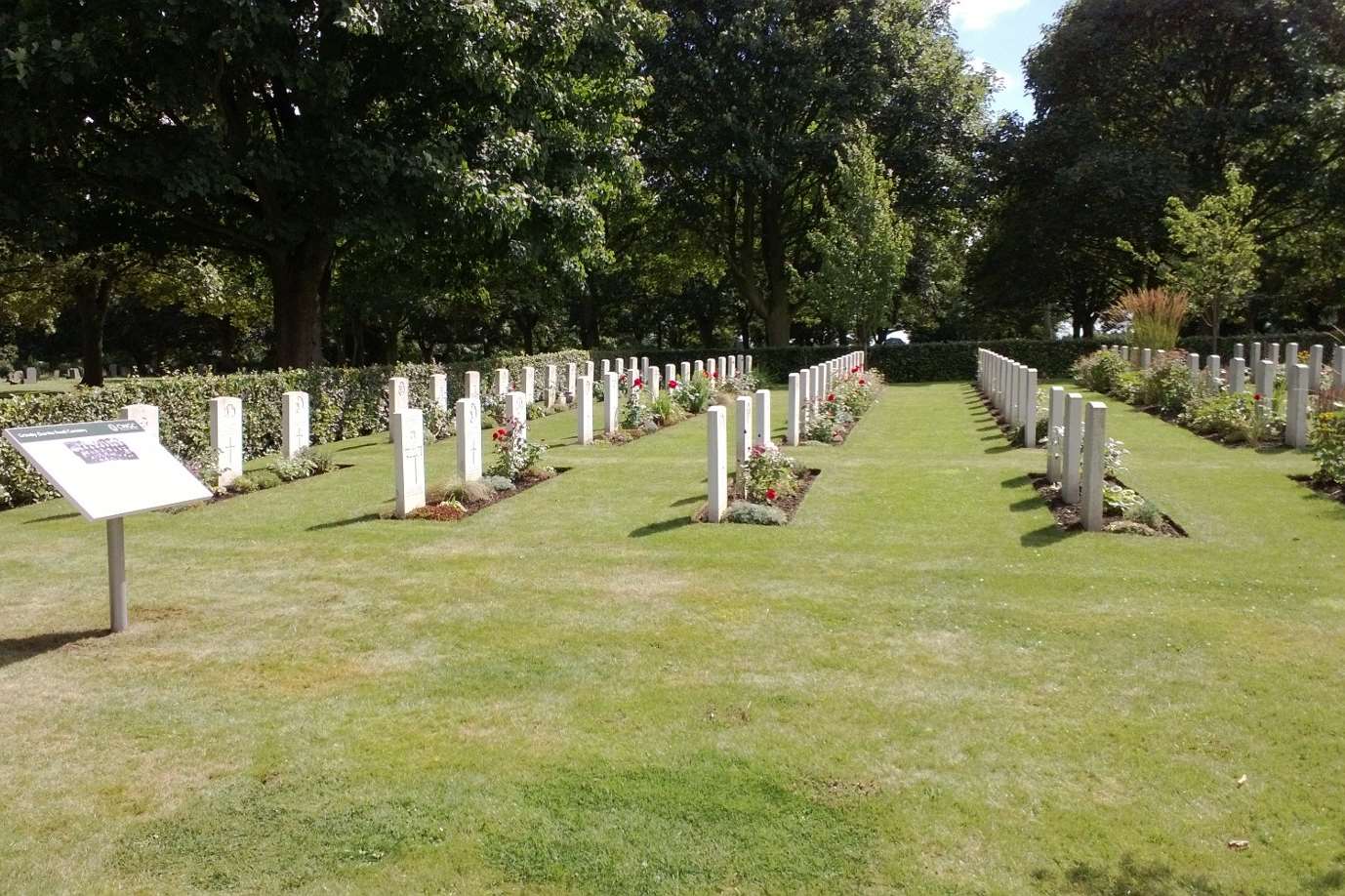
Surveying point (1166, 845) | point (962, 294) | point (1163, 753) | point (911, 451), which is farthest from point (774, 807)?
point (962, 294)

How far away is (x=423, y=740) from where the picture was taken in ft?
14.2

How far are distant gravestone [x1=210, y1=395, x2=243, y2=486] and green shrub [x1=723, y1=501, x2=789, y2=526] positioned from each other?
20.6ft

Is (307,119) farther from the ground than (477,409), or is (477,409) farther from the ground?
(307,119)

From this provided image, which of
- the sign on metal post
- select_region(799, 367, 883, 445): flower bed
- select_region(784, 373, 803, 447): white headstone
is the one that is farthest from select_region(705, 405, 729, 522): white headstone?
select_region(799, 367, 883, 445): flower bed

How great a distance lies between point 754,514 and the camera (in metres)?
9.00

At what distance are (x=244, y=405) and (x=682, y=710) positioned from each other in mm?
12082

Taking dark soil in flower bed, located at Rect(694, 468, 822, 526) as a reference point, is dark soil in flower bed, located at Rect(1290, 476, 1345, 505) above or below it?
above

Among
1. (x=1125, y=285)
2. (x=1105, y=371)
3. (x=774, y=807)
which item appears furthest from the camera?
(x=1125, y=285)

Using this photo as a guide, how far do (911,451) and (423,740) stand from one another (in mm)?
10861

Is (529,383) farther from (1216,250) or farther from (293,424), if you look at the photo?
(1216,250)

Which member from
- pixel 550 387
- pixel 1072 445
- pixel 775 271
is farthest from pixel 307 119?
pixel 775 271

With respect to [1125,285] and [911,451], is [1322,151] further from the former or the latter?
[911,451]

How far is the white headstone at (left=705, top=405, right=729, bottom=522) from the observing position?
888cm

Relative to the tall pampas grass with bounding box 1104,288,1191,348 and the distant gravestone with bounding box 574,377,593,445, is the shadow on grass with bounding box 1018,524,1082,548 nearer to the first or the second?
the distant gravestone with bounding box 574,377,593,445
